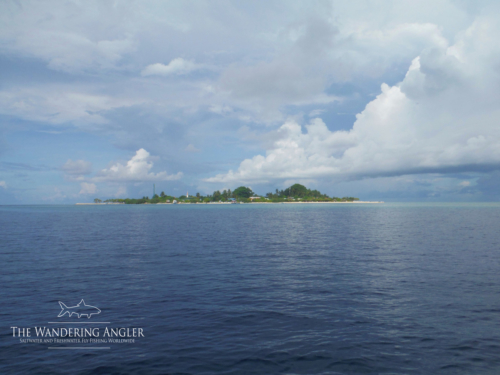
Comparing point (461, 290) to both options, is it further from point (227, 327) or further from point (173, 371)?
point (173, 371)

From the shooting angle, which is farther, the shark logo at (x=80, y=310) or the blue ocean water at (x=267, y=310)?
the shark logo at (x=80, y=310)

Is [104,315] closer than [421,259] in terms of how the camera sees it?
Yes

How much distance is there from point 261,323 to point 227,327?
2263mm

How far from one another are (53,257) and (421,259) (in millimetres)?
50245

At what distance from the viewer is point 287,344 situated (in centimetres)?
1702

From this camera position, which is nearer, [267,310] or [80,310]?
[267,310]

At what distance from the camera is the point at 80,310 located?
22375mm

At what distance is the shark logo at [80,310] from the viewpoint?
854 inches

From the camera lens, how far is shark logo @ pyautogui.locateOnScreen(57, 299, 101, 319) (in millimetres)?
21688

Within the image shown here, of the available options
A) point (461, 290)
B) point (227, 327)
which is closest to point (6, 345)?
point (227, 327)

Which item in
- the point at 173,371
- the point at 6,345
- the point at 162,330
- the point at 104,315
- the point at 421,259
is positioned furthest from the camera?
the point at 421,259

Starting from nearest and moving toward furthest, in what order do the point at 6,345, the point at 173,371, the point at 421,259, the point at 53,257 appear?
the point at 173,371
the point at 6,345
the point at 421,259
the point at 53,257

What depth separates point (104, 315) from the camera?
69.7 ft

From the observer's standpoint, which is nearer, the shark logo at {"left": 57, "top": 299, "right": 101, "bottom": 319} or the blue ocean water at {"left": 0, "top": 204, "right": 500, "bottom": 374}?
the blue ocean water at {"left": 0, "top": 204, "right": 500, "bottom": 374}
